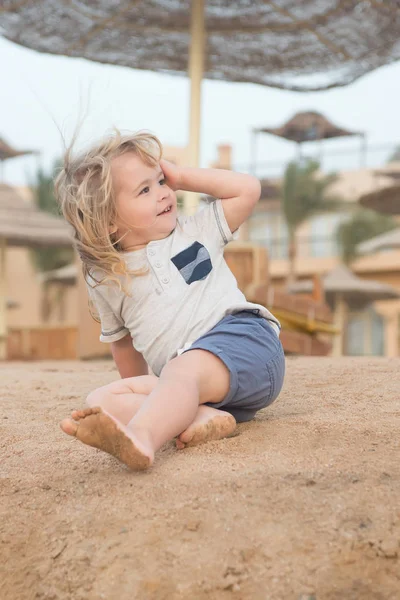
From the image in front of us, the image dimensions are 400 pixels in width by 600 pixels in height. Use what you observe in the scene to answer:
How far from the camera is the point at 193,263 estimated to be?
2.05 m

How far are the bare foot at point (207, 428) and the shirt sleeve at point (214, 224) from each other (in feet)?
1.84

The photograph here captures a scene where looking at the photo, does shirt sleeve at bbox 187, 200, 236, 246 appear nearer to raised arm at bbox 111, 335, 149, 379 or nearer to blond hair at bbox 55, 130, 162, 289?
blond hair at bbox 55, 130, 162, 289

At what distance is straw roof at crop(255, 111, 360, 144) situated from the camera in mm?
22266

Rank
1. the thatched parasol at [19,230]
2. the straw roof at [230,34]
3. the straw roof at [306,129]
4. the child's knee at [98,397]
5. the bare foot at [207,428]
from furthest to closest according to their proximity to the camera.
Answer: the straw roof at [306,129], the thatched parasol at [19,230], the straw roof at [230,34], the child's knee at [98,397], the bare foot at [207,428]

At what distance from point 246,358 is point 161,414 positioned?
358mm

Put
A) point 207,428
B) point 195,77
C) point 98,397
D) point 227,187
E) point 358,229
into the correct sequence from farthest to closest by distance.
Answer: point 358,229
point 195,77
point 227,187
point 98,397
point 207,428

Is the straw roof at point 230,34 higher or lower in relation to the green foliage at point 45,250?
higher

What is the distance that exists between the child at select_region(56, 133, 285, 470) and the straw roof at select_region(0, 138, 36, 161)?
66.2 ft

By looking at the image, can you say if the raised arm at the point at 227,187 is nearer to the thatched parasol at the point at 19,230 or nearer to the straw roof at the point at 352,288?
the thatched parasol at the point at 19,230

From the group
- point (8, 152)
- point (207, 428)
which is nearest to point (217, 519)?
Answer: point (207, 428)

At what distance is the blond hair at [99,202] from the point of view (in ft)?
6.56

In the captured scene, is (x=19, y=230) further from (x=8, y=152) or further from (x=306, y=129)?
(x=306, y=129)

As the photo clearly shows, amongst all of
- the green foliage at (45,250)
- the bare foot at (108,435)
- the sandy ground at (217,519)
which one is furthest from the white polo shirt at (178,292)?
the green foliage at (45,250)

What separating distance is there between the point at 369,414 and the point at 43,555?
103 centimetres
